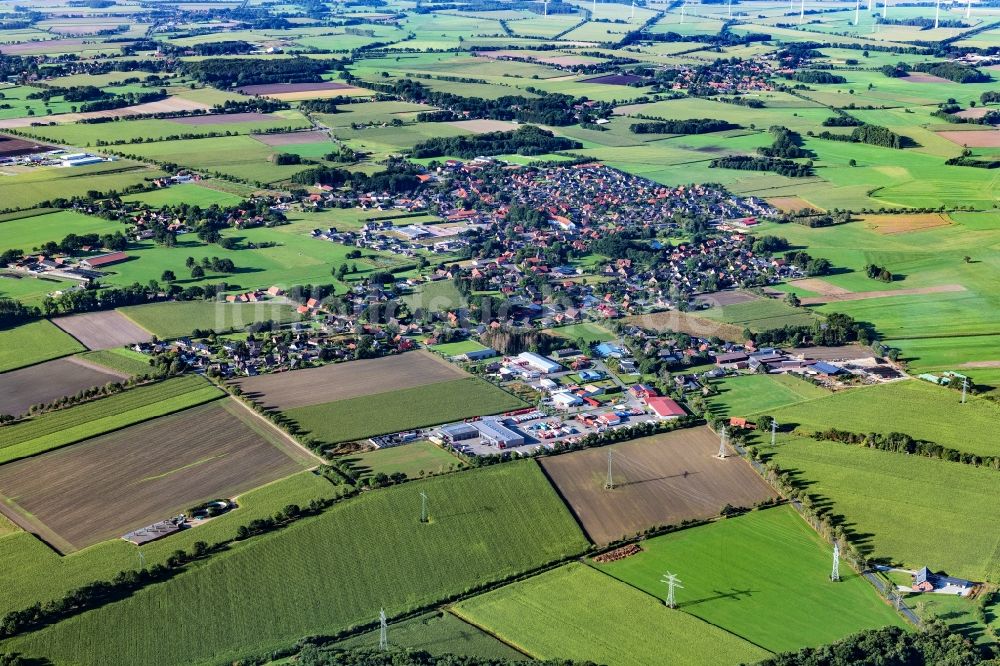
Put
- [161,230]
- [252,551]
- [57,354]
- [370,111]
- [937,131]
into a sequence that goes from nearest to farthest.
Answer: [252,551] → [57,354] → [161,230] → [937,131] → [370,111]

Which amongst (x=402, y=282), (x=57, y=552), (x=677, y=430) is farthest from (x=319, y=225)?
(x=57, y=552)

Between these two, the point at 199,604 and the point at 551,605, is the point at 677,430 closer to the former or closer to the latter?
the point at 551,605

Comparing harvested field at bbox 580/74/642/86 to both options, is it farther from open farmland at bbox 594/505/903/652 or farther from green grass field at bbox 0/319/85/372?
open farmland at bbox 594/505/903/652

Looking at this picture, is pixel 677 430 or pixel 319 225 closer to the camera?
pixel 677 430

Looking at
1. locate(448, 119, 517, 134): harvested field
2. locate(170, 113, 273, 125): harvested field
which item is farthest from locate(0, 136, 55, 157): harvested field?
locate(448, 119, 517, 134): harvested field

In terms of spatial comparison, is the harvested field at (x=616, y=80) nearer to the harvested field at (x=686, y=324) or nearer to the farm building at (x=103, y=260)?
the farm building at (x=103, y=260)

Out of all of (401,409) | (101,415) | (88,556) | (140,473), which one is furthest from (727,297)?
(88,556)
